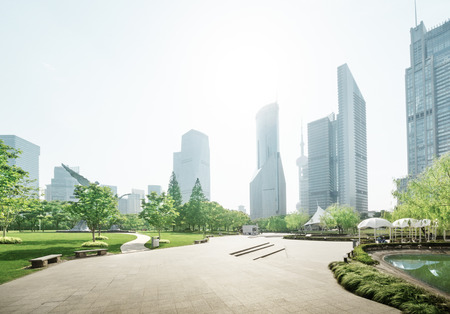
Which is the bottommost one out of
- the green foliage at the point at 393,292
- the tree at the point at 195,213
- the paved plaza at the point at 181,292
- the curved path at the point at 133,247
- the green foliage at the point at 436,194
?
the tree at the point at 195,213

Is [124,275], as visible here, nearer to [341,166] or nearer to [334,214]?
[334,214]

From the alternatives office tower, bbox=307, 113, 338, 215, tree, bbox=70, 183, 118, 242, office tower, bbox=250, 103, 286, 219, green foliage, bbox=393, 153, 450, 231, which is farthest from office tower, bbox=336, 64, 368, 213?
tree, bbox=70, 183, 118, 242

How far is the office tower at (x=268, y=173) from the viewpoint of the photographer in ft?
568

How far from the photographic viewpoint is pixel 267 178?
17650 cm

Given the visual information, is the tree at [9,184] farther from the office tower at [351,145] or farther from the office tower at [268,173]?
the office tower at [351,145]

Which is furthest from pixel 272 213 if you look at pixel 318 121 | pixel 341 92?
pixel 341 92

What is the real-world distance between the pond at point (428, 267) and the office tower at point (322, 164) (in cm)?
16056

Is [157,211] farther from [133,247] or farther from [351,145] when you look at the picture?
[351,145]

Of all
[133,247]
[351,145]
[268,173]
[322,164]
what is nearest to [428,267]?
[133,247]

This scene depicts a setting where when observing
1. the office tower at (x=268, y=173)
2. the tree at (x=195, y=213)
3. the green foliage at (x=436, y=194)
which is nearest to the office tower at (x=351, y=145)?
the office tower at (x=268, y=173)

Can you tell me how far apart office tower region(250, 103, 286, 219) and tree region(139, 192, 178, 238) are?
148 metres

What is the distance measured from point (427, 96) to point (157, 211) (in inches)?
7245

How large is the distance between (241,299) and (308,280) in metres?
3.75

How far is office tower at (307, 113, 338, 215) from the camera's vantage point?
17538 cm
